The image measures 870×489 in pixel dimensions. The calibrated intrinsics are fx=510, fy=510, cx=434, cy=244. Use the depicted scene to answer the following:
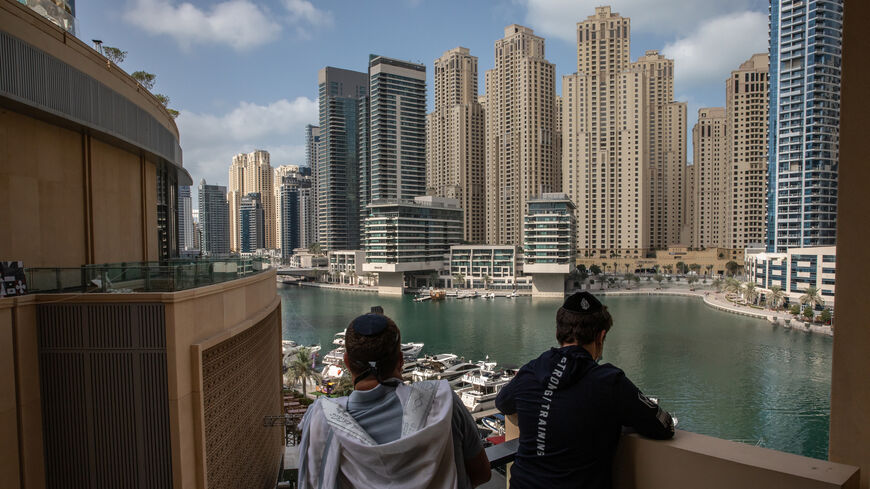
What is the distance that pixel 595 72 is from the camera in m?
63.3

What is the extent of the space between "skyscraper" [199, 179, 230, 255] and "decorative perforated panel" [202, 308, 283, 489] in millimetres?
106916

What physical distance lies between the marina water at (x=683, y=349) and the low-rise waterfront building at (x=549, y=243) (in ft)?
9.69

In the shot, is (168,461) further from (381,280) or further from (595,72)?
(595,72)

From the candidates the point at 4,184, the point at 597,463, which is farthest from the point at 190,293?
the point at 597,463

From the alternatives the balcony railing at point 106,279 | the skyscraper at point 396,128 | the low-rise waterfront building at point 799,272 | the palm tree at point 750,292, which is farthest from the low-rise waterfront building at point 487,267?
the balcony railing at point 106,279

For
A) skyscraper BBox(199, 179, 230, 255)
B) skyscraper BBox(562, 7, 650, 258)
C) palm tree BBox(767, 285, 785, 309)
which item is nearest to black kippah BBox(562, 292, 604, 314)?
Result: palm tree BBox(767, 285, 785, 309)

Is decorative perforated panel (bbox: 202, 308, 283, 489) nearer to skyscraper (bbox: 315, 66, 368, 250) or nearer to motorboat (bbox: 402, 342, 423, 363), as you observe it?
motorboat (bbox: 402, 342, 423, 363)

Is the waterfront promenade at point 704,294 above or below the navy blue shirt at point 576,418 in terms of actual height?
below

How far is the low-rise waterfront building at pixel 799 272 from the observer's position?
33.4 meters

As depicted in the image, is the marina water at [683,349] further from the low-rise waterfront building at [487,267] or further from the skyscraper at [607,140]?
the skyscraper at [607,140]

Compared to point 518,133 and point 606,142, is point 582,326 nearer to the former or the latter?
point 606,142

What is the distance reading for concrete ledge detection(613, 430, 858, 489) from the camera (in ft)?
3.96

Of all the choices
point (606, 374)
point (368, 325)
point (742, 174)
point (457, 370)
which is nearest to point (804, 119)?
point (742, 174)

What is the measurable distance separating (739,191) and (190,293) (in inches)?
2692
